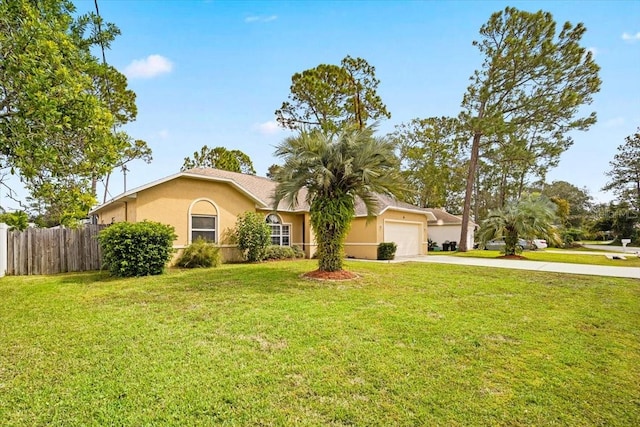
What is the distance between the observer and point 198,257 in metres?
13.5

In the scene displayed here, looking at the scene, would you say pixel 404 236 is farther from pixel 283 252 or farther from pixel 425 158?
pixel 425 158

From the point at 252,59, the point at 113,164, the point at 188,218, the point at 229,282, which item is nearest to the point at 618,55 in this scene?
the point at 252,59

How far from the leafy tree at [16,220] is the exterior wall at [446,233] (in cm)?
3146

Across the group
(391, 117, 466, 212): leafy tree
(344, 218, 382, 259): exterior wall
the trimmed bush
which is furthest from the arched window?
(391, 117, 466, 212): leafy tree

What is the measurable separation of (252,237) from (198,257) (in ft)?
8.74

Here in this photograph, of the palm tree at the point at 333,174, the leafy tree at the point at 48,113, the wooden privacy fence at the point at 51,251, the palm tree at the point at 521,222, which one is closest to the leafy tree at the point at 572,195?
the palm tree at the point at 521,222

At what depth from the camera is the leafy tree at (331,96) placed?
2569cm

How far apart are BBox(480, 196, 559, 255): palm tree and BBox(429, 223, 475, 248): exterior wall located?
10.7 m

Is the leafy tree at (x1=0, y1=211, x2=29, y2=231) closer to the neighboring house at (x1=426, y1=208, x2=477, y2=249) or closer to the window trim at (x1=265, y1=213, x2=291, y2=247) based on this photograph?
the window trim at (x1=265, y1=213, x2=291, y2=247)

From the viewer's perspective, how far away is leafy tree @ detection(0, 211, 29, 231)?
459 centimetres

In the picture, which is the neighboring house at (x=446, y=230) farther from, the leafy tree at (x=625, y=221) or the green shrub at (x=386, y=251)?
the leafy tree at (x=625, y=221)

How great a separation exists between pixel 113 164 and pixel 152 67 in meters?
7.41

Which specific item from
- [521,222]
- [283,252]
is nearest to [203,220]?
[283,252]

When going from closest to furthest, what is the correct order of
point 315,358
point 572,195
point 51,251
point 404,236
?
point 315,358 → point 51,251 → point 404,236 → point 572,195
